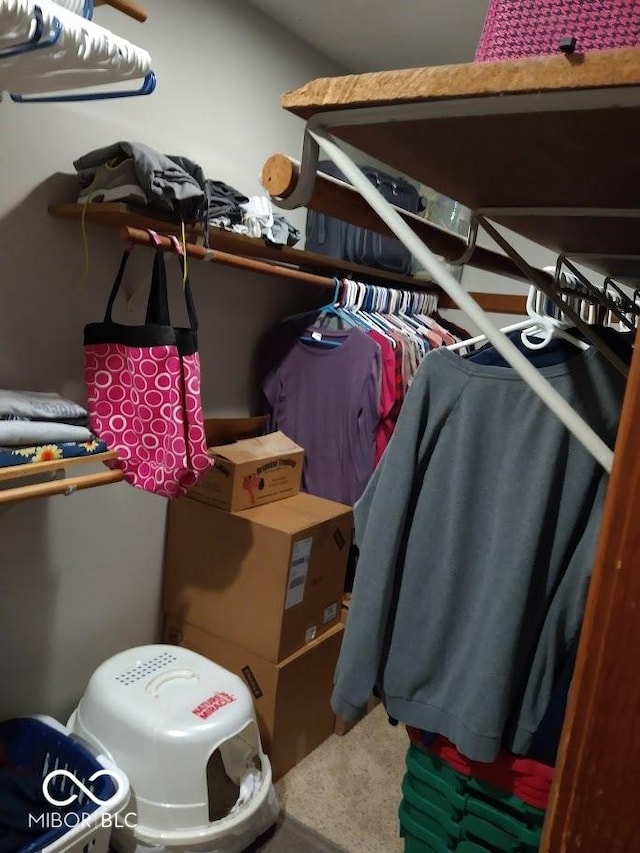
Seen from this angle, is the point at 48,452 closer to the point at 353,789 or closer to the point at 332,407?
the point at 332,407

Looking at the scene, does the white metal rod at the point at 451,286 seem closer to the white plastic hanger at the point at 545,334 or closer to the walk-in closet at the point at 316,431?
the walk-in closet at the point at 316,431

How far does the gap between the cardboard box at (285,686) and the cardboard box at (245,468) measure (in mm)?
477

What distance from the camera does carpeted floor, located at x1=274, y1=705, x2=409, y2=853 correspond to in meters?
1.87

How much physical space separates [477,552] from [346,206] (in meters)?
0.57

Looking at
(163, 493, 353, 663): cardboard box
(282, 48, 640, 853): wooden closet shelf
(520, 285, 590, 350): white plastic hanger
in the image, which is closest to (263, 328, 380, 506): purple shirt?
(163, 493, 353, 663): cardboard box

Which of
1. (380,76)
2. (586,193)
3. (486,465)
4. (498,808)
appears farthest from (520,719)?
(380,76)

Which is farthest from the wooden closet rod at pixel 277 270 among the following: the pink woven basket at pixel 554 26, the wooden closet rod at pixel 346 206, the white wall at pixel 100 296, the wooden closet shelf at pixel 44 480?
the pink woven basket at pixel 554 26

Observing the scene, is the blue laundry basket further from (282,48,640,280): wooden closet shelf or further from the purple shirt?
(282,48,640,280): wooden closet shelf

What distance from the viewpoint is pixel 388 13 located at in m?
2.17

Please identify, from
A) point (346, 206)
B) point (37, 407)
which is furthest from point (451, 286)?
point (37, 407)

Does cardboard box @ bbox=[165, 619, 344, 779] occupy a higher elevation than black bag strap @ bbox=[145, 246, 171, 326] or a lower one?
lower

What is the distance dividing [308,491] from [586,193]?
1.69 m

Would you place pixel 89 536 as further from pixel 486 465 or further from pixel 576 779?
pixel 576 779

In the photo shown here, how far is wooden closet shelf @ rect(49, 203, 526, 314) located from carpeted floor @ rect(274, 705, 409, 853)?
1.65 metres
